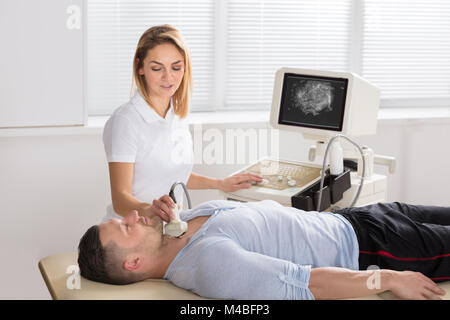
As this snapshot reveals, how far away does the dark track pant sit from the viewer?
192cm

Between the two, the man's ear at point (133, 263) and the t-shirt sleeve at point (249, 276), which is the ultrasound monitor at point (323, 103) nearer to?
the t-shirt sleeve at point (249, 276)

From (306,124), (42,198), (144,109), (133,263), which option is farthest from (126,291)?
(42,198)

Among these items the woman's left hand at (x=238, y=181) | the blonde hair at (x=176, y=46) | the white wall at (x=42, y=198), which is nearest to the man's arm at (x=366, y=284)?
the woman's left hand at (x=238, y=181)

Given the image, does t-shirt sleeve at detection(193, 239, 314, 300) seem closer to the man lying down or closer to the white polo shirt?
the man lying down

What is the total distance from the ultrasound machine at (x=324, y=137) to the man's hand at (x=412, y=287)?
1.59 ft

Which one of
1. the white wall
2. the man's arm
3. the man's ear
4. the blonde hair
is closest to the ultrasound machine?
the blonde hair

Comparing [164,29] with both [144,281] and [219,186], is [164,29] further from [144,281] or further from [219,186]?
[144,281]

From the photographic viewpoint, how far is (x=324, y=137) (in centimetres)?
235

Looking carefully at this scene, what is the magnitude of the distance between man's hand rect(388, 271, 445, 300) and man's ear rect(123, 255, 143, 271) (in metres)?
0.72

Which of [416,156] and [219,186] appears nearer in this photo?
[219,186]

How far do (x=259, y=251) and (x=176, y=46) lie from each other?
32.5 inches

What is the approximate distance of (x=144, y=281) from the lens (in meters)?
1.89

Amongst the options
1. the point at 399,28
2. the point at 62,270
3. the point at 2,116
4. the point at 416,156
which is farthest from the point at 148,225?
the point at 399,28
